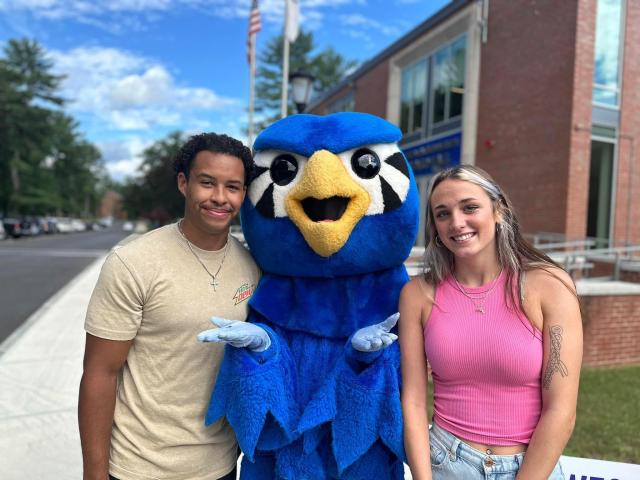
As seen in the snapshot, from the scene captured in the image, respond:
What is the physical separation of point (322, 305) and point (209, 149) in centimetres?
77

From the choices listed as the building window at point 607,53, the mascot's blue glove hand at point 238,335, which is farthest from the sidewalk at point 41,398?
the building window at point 607,53

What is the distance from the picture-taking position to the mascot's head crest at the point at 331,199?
1.96 metres

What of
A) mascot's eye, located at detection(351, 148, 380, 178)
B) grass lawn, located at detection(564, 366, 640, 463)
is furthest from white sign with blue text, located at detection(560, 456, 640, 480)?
mascot's eye, located at detection(351, 148, 380, 178)

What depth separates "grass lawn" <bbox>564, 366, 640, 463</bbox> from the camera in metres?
3.96

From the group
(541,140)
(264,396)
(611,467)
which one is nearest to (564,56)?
(541,140)

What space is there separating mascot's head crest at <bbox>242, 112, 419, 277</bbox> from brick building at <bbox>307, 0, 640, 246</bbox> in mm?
9821

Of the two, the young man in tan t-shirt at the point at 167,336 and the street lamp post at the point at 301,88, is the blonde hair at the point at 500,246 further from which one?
the street lamp post at the point at 301,88

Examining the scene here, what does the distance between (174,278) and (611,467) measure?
2271 mm

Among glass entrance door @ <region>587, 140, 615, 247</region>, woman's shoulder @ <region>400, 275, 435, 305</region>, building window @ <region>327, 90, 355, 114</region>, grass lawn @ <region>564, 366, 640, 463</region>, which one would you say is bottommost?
grass lawn @ <region>564, 366, 640, 463</region>

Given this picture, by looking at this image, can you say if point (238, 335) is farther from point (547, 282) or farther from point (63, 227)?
point (63, 227)

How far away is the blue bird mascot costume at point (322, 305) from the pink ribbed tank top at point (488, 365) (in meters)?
0.19

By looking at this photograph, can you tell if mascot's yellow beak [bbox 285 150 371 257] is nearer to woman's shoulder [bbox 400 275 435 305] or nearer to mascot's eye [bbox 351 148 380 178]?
mascot's eye [bbox 351 148 380 178]

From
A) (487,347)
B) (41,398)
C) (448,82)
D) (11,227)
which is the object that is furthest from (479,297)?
(11,227)

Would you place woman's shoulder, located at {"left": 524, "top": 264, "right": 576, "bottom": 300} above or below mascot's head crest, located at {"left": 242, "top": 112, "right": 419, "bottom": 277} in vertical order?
below
